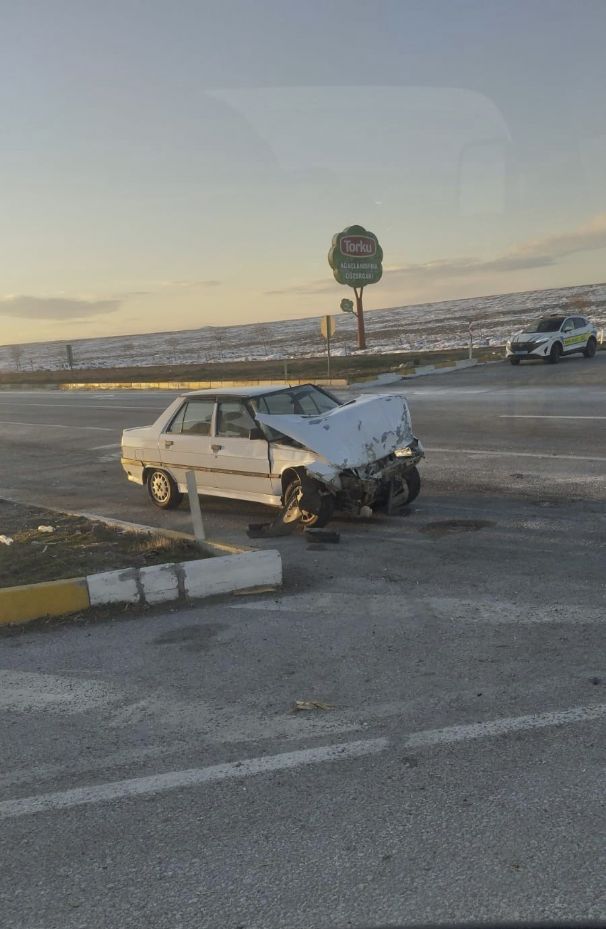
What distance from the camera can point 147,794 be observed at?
11.0ft

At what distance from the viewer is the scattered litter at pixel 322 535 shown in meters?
7.56

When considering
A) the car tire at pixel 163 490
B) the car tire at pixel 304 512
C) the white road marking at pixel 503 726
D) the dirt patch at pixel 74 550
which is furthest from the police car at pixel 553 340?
the white road marking at pixel 503 726

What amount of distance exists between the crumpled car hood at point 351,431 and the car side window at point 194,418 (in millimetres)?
1073

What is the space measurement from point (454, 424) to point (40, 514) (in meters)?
9.06

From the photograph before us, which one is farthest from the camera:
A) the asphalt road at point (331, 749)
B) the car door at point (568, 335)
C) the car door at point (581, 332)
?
the car door at point (581, 332)

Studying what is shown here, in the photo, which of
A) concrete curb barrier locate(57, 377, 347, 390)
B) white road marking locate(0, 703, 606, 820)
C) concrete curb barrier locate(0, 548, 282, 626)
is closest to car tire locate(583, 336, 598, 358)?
concrete curb barrier locate(57, 377, 347, 390)

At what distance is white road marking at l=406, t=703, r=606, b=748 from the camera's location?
3.62 meters

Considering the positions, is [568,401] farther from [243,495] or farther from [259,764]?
[259,764]

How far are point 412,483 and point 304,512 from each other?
5.11ft

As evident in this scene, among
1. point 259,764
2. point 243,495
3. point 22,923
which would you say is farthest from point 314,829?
point 243,495

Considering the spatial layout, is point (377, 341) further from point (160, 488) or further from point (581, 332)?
point (160, 488)

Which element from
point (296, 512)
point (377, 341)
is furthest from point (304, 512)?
point (377, 341)

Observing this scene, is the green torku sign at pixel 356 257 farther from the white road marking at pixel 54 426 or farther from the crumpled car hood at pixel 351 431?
the crumpled car hood at pixel 351 431

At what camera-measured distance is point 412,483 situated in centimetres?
877
